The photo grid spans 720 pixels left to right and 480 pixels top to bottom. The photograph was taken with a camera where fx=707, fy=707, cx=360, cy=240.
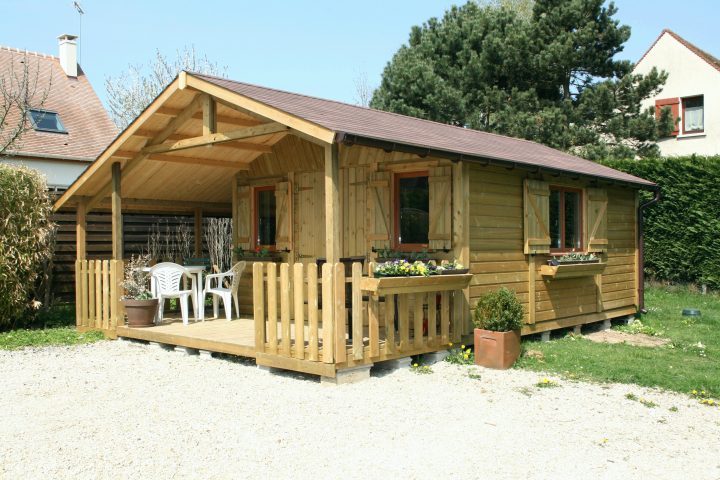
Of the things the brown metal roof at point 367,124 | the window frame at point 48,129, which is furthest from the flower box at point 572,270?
the window frame at point 48,129

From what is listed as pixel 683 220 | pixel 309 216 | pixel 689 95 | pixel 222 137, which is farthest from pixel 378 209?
pixel 689 95

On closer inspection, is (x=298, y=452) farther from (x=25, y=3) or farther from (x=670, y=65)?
(x=670, y=65)

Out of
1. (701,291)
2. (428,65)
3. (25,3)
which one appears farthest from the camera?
(428,65)

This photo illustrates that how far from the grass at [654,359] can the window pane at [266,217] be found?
4158 mm

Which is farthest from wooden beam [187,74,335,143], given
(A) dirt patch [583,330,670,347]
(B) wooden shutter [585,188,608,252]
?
(A) dirt patch [583,330,670,347]

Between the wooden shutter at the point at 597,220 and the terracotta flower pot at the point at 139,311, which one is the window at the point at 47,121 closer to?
the terracotta flower pot at the point at 139,311

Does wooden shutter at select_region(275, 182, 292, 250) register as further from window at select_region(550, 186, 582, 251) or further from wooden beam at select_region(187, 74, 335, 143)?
window at select_region(550, 186, 582, 251)

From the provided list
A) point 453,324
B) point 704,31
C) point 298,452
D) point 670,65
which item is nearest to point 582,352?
point 453,324

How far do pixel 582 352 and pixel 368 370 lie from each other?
3.17 meters

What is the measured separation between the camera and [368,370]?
23.2ft

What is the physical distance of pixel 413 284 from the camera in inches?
283

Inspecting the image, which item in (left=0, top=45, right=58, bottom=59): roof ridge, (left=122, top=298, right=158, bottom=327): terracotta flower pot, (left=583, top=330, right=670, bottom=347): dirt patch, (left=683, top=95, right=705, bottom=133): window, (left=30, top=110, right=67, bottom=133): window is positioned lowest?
(left=583, top=330, right=670, bottom=347): dirt patch

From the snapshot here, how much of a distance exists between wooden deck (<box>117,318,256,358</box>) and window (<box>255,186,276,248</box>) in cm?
131

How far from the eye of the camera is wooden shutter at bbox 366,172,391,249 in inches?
358
